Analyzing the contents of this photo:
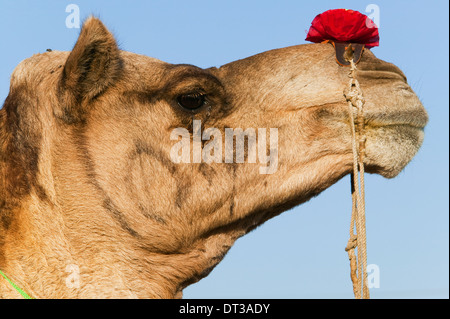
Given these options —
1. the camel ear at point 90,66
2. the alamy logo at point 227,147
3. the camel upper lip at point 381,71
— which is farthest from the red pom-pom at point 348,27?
the camel ear at point 90,66

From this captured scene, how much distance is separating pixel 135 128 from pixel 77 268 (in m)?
0.93

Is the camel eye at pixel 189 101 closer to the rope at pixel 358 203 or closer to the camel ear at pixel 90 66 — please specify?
the camel ear at pixel 90 66

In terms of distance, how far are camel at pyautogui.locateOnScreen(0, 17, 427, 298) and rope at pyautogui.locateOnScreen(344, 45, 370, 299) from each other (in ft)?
0.20

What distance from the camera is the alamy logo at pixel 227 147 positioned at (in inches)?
180

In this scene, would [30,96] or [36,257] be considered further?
[30,96]

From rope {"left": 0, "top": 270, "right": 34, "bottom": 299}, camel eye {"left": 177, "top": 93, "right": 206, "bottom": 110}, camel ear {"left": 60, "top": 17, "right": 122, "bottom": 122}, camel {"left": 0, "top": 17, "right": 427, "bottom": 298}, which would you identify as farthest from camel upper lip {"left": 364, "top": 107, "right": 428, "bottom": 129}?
rope {"left": 0, "top": 270, "right": 34, "bottom": 299}

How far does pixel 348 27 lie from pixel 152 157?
5.02 ft

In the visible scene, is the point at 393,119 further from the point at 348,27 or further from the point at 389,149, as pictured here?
the point at 348,27

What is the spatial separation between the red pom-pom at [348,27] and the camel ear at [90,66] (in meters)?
1.38

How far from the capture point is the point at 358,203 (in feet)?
14.4

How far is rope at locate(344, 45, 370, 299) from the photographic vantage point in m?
4.34
